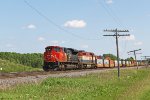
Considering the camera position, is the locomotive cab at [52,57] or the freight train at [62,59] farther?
the freight train at [62,59]

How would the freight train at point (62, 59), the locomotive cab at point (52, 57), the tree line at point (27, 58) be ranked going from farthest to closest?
the tree line at point (27, 58) → the freight train at point (62, 59) → the locomotive cab at point (52, 57)

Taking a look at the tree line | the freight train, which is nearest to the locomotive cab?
the freight train

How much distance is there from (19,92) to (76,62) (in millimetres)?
46723

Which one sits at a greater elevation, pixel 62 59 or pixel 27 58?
pixel 27 58

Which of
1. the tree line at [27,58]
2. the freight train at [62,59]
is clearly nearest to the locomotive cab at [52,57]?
the freight train at [62,59]

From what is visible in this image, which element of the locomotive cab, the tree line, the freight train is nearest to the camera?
the locomotive cab

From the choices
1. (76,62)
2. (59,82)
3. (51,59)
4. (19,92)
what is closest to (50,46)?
(51,59)

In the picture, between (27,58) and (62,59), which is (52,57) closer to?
(62,59)

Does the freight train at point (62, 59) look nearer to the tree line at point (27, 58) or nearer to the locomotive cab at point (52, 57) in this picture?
the locomotive cab at point (52, 57)

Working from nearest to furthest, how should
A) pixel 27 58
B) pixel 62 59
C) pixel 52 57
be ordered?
pixel 52 57 < pixel 62 59 < pixel 27 58

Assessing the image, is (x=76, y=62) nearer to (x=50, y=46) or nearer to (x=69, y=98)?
(x=50, y=46)

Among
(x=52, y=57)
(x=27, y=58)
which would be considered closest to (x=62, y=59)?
(x=52, y=57)

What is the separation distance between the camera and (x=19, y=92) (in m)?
23.7

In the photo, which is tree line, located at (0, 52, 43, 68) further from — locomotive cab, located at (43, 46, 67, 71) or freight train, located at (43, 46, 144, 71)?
locomotive cab, located at (43, 46, 67, 71)
